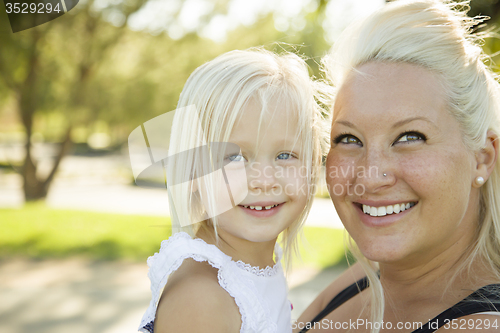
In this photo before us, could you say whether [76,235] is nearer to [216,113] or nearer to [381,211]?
[216,113]

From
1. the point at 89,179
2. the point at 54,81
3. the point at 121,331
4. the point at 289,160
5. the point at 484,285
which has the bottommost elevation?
the point at 121,331

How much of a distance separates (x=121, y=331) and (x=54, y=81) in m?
9.05

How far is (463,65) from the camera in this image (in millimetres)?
1648

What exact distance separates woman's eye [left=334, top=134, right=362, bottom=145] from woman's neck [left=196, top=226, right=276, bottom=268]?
590 mm

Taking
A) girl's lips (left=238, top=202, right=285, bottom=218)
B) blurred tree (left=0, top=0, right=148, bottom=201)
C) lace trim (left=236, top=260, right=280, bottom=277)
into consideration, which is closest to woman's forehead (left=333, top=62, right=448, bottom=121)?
girl's lips (left=238, top=202, right=285, bottom=218)

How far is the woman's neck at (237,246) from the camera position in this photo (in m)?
1.82

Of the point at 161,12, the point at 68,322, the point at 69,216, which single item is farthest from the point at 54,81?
the point at 68,322

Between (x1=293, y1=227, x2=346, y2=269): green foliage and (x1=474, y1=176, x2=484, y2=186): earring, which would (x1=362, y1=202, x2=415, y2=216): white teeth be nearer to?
(x1=474, y1=176, x2=484, y2=186): earring

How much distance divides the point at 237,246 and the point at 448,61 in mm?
1138

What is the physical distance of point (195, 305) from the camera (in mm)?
1416

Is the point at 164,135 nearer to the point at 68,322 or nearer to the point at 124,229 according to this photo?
the point at 68,322

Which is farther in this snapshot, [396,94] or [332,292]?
[332,292]

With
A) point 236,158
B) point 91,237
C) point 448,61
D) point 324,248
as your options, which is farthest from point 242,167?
point 91,237

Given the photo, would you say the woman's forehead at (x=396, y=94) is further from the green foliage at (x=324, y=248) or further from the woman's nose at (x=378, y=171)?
the green foliage at (x=324, y=248)
